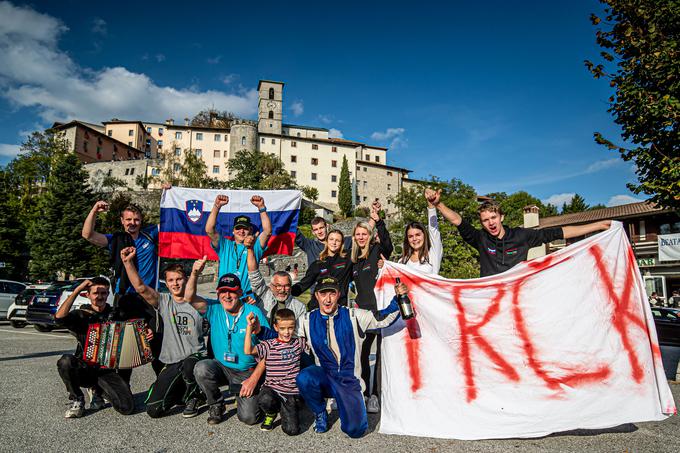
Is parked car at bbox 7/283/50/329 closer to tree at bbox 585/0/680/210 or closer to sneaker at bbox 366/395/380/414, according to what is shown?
sneaker at bbox 366/395/380/414

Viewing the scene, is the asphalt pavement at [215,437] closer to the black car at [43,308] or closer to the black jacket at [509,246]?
the black jacket at [509,246]

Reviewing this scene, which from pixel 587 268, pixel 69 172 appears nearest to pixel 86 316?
pixel 587 268

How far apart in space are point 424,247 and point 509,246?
100cm

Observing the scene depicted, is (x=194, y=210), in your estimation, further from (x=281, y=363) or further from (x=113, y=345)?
(x=281, y=363)

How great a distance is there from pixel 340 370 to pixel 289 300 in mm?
1141

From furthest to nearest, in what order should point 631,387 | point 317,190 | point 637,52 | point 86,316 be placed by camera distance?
1. point 317,190
2. point 637,52
3. point 86,316
4. point 631,387

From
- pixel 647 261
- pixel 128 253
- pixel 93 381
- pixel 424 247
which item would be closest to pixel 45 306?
pixel 93 381

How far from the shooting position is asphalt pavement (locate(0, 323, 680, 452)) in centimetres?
370

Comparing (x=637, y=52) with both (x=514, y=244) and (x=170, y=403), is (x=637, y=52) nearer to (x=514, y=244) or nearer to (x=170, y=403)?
(x=514, y=244)

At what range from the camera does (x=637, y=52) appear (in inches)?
281

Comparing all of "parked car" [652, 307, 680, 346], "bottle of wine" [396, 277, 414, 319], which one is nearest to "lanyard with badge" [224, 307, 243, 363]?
"bottle of wine" [396, 277, 414, 319]

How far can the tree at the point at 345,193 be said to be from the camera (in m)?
75.1

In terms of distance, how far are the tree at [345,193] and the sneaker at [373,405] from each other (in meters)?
70.1

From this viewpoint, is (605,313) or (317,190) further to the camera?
(317,190)
